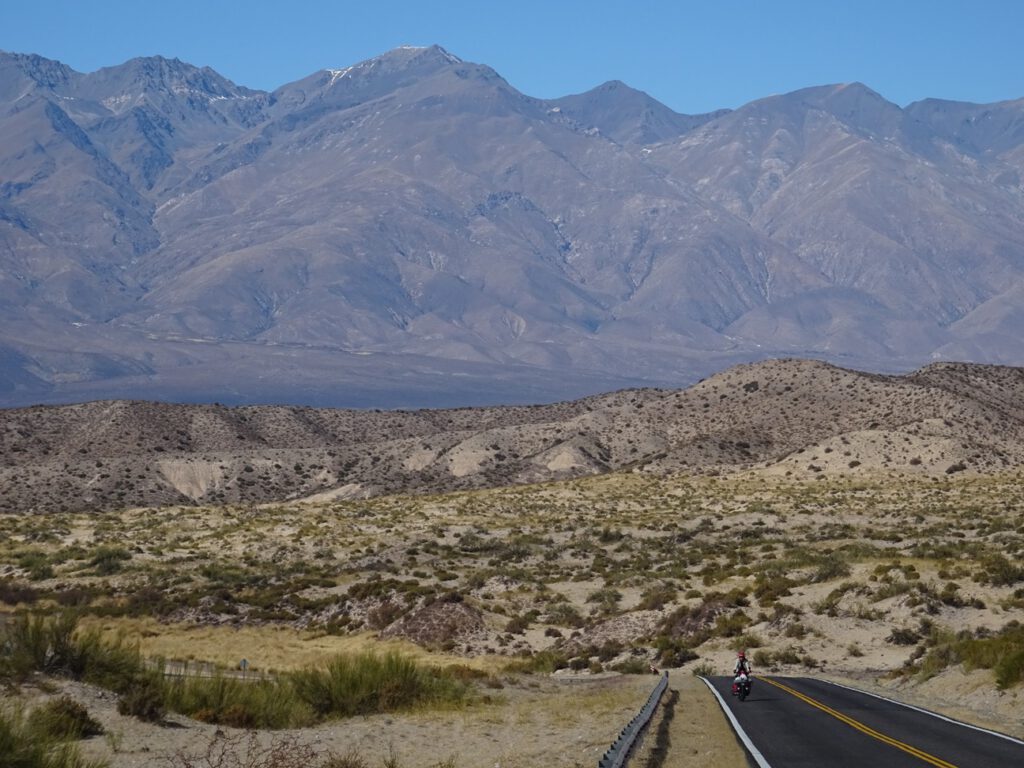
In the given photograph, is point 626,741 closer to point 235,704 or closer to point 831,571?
point 235,704

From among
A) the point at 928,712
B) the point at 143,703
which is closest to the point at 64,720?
the point at 143,703

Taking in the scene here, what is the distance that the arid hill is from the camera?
333ft

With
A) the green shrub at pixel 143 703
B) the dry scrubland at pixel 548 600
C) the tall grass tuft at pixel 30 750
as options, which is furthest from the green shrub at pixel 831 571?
the tall grass tuft at pixel 30 750

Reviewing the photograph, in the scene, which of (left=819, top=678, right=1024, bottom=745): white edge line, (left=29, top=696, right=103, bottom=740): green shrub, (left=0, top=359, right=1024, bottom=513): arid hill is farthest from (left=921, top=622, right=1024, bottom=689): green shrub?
(left=0, top=359, right=1024, bottom=513): arid hill

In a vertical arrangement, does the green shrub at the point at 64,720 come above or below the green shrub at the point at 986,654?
above

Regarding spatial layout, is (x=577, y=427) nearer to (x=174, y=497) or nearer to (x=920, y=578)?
(x=174, y=497)

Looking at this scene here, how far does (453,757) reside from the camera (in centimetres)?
1831

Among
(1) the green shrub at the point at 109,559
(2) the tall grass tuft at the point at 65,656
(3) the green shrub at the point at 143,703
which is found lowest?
(1) the green shrub at the point at 109,559

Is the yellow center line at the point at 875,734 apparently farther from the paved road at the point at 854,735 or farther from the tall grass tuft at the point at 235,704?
the tall grass tuft at the point at 235,704

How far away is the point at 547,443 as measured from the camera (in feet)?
408

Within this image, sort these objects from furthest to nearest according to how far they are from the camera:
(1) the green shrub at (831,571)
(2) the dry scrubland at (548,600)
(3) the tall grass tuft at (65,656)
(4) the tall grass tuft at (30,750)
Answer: (1) the green shrub at (831,571) < (2) the dry scrubland at (548,600) < (3) the tall grass tuft at (65,656) < (4) the tall grass tuft at (30,750)

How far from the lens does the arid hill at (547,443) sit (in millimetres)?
101562

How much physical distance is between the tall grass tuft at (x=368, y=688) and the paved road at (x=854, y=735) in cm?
588

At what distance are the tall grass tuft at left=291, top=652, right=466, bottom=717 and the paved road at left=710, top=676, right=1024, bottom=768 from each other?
19.3 feet
